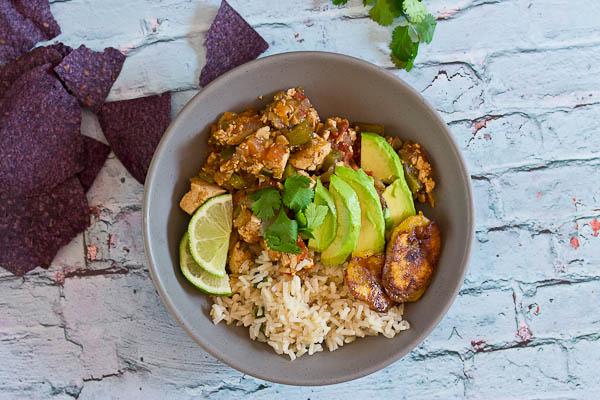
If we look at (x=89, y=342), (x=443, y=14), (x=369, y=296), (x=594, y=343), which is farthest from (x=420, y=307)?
(x=89, y=342)

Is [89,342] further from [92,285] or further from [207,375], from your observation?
[207,375]

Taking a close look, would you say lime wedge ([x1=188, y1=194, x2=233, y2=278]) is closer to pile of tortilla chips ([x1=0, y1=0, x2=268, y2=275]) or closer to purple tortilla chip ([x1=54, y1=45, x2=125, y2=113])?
pile of tortilla chips ([x1=0, y1=0, x2=268, y2=275])

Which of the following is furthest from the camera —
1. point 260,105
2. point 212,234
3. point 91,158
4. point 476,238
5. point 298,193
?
point 476,238

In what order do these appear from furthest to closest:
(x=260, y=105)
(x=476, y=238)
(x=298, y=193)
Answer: (x=476, y=238) → (x=260, y=105) → (x=298, y=193)

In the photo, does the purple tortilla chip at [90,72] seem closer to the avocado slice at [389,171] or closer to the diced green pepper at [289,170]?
the diced green pepper at [289,170]

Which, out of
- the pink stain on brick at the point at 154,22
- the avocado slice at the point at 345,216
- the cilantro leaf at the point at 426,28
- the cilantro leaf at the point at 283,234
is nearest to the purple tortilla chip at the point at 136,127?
the pink stain on brick at the point at 154,22

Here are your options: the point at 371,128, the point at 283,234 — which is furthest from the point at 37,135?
the point at 371,128

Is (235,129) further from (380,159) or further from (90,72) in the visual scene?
(90,72)
